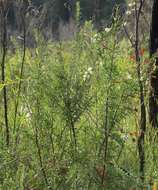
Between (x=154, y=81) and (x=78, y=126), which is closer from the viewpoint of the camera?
(x=78, y=126)

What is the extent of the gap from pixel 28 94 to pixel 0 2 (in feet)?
3.12

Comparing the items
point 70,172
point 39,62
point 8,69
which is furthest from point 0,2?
point 70,172

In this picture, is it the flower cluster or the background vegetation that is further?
the flower cluster

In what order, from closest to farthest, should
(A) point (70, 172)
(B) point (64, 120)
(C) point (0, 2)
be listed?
(A) point (70, 172)
(B) point (64, 120)
(C) point (0, 2)

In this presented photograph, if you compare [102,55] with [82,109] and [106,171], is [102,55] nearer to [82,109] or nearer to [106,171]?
[82,109]

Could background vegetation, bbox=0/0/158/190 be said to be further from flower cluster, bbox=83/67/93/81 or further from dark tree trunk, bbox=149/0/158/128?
dark tree trunk, bbox=149/0/158/128

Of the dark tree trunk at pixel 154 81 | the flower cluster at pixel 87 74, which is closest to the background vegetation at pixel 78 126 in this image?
the flower cluster at pixel 87 74

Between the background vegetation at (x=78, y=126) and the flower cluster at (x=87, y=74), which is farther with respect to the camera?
the flower cluster at (x=87, y=74)

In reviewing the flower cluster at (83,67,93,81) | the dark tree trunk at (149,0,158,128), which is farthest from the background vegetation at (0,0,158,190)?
the dark tree trunk at (149,0,158,128)

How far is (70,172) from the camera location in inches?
108

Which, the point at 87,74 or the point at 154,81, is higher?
the point at 87,74

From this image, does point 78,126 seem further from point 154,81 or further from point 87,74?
point 154,81

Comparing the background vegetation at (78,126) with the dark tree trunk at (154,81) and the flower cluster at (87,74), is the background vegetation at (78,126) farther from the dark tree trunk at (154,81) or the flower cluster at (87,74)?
the dark tree trunk at (154,81)

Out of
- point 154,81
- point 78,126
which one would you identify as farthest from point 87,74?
point 154,81
